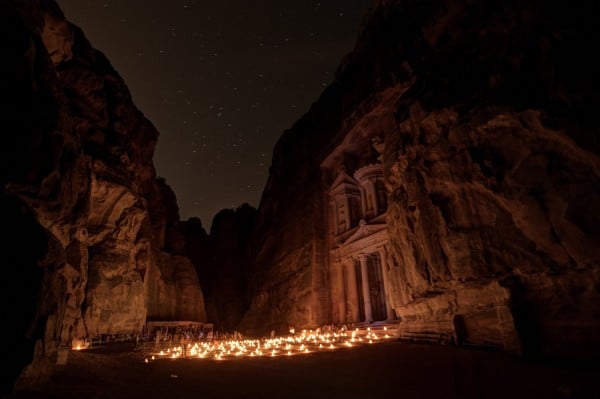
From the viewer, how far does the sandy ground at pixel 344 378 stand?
5855 mm

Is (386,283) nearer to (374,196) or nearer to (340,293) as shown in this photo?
(340,293)

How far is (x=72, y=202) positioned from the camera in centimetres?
894

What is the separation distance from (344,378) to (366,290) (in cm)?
1860

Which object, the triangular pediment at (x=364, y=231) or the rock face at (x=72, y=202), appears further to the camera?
the triangular pediment at (x=364, y=231)

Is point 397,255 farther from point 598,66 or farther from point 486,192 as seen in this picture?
point 598,66

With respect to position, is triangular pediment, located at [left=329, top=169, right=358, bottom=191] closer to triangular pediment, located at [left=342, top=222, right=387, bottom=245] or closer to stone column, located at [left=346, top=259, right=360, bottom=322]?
triangular pediment, located at [left=342, top=222, right=387, bottom=245]

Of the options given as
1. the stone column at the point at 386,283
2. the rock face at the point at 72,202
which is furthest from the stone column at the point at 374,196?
the rock face at the point at 72,202

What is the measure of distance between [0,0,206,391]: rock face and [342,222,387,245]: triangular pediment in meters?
15.7

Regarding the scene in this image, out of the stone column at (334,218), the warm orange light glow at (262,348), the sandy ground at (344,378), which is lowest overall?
the warm orange light glow at (262,348)

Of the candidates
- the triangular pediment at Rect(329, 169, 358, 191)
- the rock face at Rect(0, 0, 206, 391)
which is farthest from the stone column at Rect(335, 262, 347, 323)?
the rock face at Rect(0, 0, 206, 391)

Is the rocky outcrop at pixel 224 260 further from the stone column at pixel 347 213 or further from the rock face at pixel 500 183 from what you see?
the rock face at pixel 500 183

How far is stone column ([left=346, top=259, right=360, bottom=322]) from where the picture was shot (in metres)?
25.7

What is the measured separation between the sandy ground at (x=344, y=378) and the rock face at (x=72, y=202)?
1339 millimetres

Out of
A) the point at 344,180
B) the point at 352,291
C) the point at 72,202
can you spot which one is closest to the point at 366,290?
the point at 352,291
